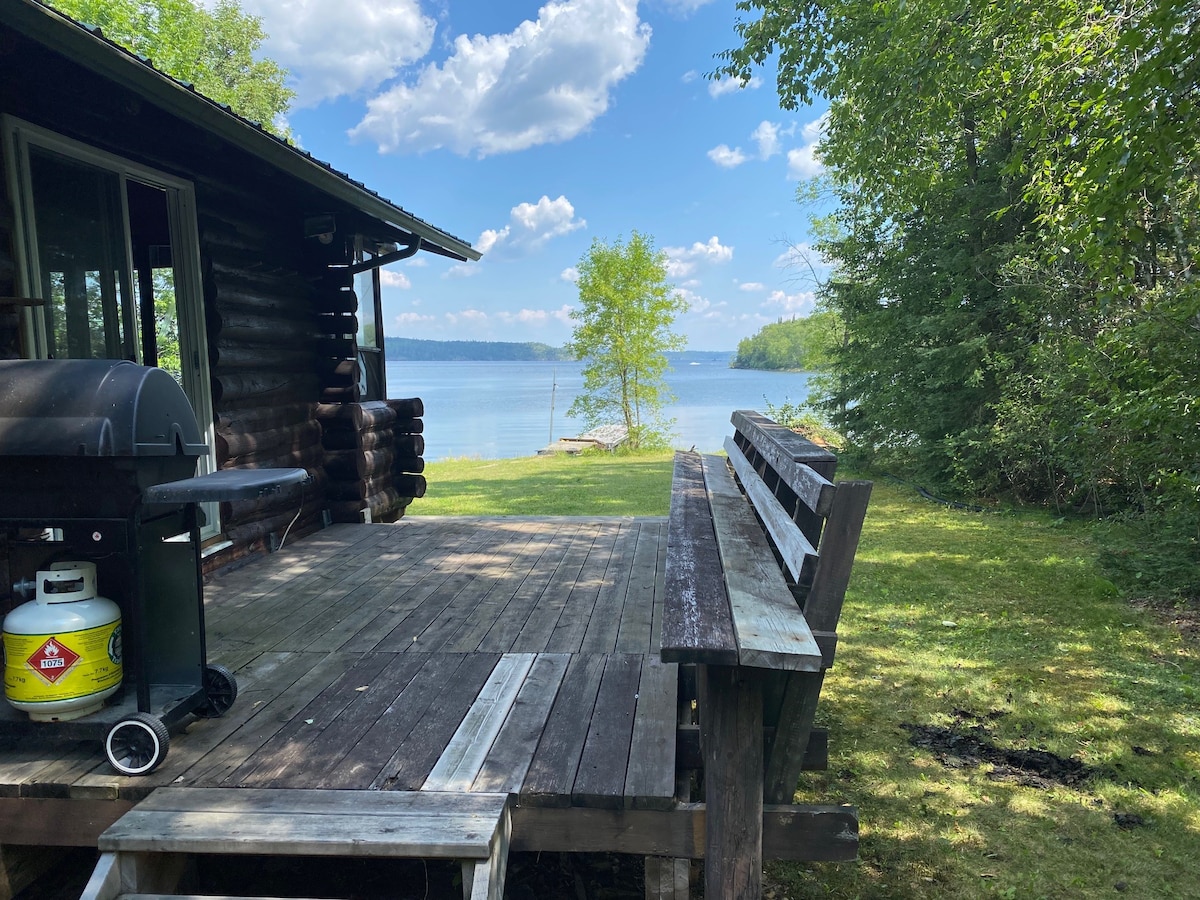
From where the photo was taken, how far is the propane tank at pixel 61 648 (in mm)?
2205

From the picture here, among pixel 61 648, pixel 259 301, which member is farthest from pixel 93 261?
pixel 61 648

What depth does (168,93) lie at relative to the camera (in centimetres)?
281

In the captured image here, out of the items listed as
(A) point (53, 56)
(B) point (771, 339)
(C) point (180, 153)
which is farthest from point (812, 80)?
(B) point (771, 339)

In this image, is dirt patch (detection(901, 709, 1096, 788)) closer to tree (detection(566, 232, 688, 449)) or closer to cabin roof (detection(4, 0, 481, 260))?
cabin roof (detection(4, 0, 481, 260))

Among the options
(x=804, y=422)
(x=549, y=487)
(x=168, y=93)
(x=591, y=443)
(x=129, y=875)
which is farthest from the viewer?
(x=591, y=443)

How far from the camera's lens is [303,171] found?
3.95 m

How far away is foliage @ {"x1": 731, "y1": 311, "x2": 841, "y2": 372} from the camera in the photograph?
17.2 meters

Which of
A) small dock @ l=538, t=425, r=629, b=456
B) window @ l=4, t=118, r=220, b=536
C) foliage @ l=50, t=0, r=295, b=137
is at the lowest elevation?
small dock @ l=538, t=425, r=629, b=456

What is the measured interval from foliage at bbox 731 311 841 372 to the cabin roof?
31.2 ft

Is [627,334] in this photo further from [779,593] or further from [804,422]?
[779,593]

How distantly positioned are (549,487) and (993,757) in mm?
8779

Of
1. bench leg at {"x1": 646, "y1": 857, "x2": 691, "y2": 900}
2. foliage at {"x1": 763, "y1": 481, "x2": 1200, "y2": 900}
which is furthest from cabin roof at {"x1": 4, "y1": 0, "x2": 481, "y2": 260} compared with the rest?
foliage at {"x1": 763, "y1": 481, "x2": 1200, "y2": 900}

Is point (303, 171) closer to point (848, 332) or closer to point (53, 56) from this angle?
point (53, 56)

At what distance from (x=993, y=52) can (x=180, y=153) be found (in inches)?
240
